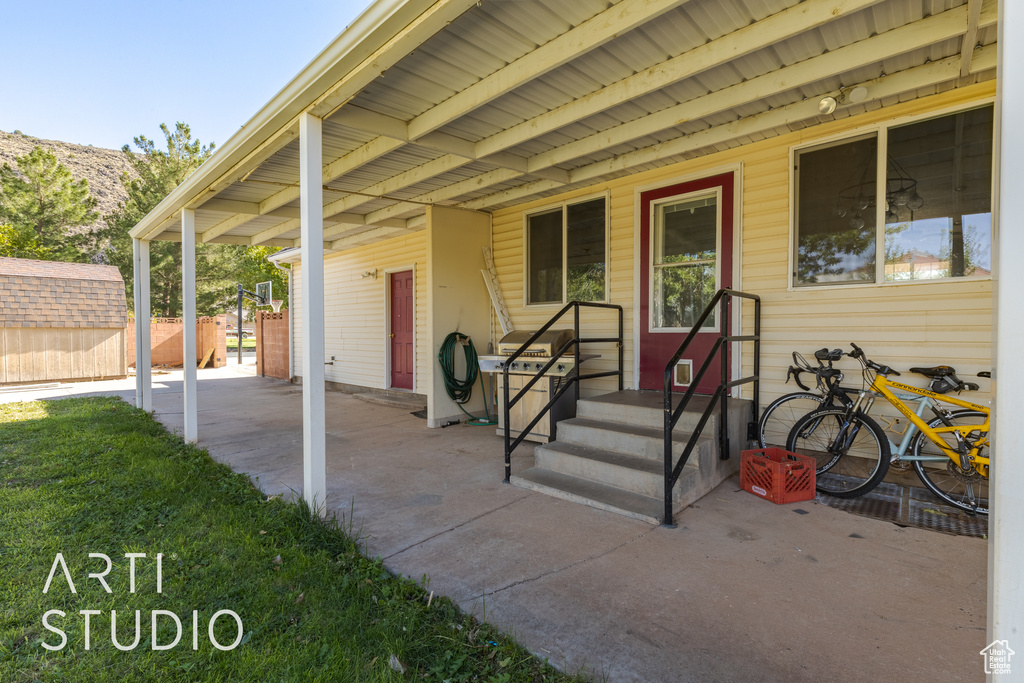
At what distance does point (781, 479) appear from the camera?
324 centimetres

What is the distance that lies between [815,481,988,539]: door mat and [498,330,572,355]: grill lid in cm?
256

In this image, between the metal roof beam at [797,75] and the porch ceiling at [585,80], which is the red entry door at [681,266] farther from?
the metal roof beam at [797,75]

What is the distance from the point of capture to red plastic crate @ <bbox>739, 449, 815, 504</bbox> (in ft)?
10.6

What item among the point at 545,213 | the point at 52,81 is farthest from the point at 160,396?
the point at 52,81

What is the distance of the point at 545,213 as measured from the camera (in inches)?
229

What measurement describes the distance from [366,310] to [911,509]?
7.82m

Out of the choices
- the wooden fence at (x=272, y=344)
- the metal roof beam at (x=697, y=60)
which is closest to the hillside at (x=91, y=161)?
the wooden fence at (x=272, y=344)

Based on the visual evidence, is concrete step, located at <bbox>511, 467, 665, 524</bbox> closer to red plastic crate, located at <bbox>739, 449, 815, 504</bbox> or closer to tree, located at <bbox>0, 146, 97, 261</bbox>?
red plastic crate, located at <bbox>739, 449, 815, 504</bbox>

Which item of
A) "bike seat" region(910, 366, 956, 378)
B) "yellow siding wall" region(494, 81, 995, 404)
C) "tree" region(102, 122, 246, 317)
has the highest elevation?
"tree" region(102, 122, 246, 317)

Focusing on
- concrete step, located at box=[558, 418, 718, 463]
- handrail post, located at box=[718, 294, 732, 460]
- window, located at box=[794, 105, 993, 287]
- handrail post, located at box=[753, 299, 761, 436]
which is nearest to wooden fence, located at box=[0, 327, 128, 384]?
concrete step, located at box=[558, 418, 718, 463]

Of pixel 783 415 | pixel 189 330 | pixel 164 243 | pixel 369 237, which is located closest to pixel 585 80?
pixel 783 415

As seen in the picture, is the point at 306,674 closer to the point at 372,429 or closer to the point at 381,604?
the point at 381,604

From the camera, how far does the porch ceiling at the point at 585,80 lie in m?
2.55

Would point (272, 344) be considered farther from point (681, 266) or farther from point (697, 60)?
point (697, 60)
